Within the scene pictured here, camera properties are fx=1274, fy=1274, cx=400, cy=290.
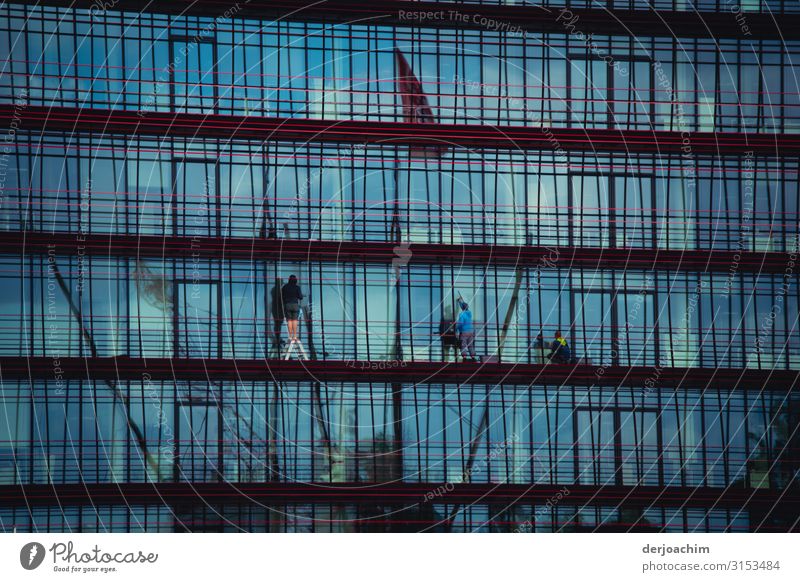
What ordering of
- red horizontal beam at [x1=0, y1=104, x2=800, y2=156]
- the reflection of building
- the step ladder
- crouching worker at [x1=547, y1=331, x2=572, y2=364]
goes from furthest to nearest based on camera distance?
crouching worker at [x1=547, y1=331, x2=572, y2=364] < the step ladder < the reflection of building < red horizontal beam at [x1=0, y1=104, x2=800, y2=156]

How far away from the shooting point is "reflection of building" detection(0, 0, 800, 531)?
1399 cm

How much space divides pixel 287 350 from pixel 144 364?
1.78 meters

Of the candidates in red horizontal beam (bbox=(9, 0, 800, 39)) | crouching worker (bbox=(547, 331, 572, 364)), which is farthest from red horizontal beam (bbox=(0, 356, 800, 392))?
red horizontal beam (bbox=(9, 0, 800, 39))

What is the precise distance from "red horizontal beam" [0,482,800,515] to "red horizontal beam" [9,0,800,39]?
202 inches

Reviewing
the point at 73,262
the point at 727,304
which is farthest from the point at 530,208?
the point at 73,262

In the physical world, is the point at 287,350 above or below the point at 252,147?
below

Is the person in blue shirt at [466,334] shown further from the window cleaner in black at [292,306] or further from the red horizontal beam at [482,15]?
the red horizontal beam at [482,15]

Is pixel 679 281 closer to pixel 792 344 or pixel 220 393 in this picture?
pixel 792 344

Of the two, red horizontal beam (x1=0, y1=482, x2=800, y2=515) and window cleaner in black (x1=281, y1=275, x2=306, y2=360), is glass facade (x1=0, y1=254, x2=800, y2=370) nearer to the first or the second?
window cleaner in black (x1=281, y1=275, x2=306, y2=360)

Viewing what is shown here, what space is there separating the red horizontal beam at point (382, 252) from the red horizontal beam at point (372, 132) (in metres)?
1.12

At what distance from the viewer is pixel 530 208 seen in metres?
15.2

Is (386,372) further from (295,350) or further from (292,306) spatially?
(292,306)

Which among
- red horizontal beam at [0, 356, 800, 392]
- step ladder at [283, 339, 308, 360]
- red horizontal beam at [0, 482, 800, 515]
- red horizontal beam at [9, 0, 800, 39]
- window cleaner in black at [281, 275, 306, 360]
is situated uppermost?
red horizontal beam at [9, 0, 800, 39]

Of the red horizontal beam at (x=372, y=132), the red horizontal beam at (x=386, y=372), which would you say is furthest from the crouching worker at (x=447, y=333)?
the red horizontal beam at (x=372, y=132)
